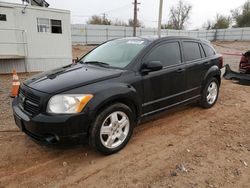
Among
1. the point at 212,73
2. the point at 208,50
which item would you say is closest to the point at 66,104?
the point at 212,73

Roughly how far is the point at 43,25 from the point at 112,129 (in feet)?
34.2

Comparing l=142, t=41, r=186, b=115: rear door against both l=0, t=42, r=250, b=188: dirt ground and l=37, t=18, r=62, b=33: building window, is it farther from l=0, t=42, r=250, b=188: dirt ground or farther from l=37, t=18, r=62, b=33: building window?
l=37, t=18, r=62, b=33: building window

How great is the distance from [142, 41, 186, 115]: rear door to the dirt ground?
21.7 inches

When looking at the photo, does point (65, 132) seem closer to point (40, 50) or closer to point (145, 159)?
point (145, 159)

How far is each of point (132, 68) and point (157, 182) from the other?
1717 millimetres

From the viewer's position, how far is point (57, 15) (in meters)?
12.2

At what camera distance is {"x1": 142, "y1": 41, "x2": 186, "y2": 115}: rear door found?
372 cm

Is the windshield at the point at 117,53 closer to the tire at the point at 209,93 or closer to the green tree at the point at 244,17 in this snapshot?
the tire at the point at 209,93

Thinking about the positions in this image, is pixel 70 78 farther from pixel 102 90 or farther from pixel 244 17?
pixel 244 17

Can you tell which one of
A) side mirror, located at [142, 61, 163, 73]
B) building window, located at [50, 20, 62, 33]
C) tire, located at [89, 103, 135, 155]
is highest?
building window, located at [50, 20, 62, 33]

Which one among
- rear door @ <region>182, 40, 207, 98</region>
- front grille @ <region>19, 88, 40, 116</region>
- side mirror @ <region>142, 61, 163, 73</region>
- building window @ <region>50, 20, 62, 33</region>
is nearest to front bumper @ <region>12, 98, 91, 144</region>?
front grille @ <region>19, 88, 40, 116</region>

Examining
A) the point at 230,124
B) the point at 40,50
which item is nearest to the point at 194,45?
the point at 230,124

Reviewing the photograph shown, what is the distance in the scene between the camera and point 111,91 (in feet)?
10.3

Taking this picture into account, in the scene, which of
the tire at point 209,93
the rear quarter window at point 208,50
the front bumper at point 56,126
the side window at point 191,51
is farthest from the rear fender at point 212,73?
the front bumper at point 56,126
